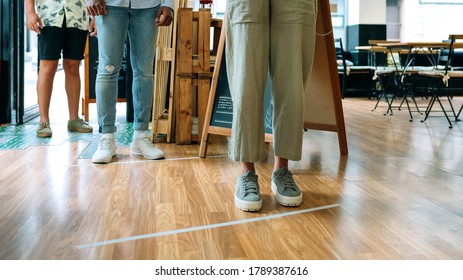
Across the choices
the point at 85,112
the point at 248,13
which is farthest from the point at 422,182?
the point at 85,112

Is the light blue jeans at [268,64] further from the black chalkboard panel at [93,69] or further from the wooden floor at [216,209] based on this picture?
the black chalkboard panel at [93,69]

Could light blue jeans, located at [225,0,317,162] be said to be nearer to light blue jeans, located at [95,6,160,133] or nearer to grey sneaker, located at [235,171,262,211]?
grey sneaker, located at [235,171,262,211]

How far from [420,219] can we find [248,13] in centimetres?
88

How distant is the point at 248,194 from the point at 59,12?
2311mm

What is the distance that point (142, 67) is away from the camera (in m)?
2.75

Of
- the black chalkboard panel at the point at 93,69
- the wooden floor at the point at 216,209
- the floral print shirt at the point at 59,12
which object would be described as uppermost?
the floral print shirt at the point at 59,12

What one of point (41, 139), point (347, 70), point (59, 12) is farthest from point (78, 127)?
point (347, 70)

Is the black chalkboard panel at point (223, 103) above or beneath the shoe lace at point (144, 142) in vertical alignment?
above

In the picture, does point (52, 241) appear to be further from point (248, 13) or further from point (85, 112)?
point (85, 112)

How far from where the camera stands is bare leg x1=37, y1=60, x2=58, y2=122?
367 cm

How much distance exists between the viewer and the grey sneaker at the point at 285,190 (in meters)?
1.89

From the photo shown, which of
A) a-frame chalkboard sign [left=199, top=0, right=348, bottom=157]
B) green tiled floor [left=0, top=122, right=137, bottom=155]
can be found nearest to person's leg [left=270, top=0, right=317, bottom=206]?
a-frame chalkboard sign [left=199, top=0, right=348, bottom=157]

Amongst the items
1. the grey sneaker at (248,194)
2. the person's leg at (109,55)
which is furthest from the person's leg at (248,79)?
the person's leg at (109,55)

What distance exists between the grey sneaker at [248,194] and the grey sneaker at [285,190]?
91mm
